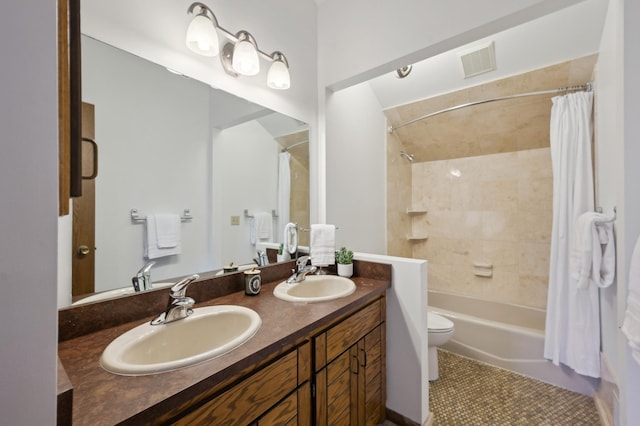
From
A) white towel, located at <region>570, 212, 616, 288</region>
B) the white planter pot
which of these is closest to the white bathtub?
white towel, located at <region>570, 212, 616, 288</region>

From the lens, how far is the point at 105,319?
1011 mm

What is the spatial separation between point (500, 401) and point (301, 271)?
1.61 metres

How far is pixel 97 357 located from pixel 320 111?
71.7 inches

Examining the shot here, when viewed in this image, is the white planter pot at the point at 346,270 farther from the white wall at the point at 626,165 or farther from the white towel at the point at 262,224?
the white wall at the point at 626,165

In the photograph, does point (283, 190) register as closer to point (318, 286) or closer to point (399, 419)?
point (318, 286)

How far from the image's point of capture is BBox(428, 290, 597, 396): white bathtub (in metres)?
1.99

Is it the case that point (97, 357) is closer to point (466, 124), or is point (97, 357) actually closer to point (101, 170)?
point (101, 170)

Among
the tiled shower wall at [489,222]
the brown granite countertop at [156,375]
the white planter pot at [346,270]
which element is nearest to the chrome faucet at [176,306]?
the brown granite countertop at [156,375]

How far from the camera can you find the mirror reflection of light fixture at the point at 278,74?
1670 mm

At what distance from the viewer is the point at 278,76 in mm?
1680

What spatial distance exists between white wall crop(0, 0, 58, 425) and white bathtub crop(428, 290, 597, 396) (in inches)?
108

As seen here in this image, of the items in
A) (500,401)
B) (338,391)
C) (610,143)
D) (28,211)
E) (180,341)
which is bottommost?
(500,401)

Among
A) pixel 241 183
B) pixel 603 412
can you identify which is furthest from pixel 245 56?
pixel 603 412

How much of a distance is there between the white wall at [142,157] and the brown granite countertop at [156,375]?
11.8 inches
